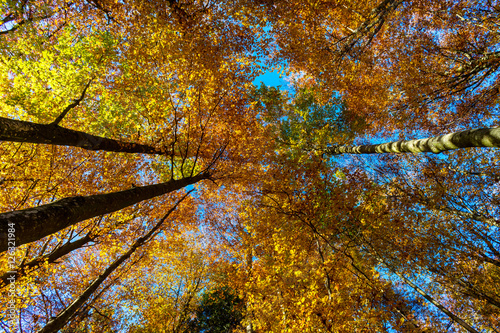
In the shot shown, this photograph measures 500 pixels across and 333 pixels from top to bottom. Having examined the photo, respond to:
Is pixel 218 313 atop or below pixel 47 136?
below

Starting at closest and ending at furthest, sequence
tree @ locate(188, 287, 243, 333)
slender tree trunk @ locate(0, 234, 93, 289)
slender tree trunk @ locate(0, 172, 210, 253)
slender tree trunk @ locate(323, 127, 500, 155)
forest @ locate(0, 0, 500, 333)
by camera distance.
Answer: slender tree trunk @ locate(0, 172, 210, 253), slender tree trunk @ locate(323, 127, 500, 155), slender tree trunk @ locate(0, 234, 93, 289), forest @ locate(0, 0, 500, 333), tree @ locate(188, 287, 243, 333)

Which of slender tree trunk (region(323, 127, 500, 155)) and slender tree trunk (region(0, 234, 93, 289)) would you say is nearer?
slender tree trunk (region(323, 127, 500, 155))

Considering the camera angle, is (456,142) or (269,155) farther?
(269,155)

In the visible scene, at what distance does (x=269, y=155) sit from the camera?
13.2 meters

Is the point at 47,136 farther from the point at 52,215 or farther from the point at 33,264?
the point at 33,264

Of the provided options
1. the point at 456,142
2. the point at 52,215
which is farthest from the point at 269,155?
the point at 52,215

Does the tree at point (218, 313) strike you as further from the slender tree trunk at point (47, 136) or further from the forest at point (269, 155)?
the slender tree trunk at point (47, 136)

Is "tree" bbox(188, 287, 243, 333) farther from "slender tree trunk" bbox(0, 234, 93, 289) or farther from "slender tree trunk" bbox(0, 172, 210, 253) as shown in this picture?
"slender tree trunk" bbox(0, 172, 210, 253)

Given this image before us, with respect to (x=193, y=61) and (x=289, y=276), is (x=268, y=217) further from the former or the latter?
(x=193, y=61)

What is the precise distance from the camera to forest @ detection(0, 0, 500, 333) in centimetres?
733

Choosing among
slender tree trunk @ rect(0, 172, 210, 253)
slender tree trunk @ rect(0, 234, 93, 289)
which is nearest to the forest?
slender tree trunk @ rect(0, 234, 93, 289)

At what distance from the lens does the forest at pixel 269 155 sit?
733cm

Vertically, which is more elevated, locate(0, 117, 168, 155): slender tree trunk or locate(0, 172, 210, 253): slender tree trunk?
locate(0, 117, 168, 155): slender tree trunk

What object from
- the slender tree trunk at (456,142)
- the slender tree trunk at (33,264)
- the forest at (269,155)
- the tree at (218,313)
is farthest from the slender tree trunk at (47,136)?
the tree at (218,313)
